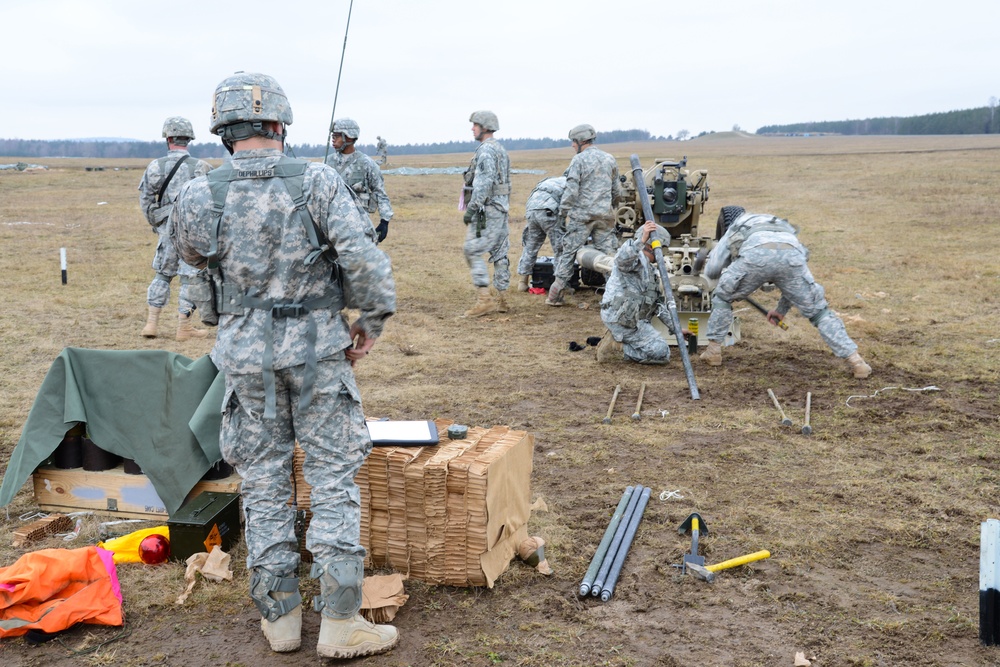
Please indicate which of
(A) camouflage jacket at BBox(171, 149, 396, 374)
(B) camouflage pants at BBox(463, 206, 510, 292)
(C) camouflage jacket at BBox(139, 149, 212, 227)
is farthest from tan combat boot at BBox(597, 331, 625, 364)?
(A) camouflage jacket at BBox(171, 149, 396, 374)

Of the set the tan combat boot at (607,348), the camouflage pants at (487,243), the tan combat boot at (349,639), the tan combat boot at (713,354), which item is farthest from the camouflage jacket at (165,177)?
the tan combat boot at (349,639)

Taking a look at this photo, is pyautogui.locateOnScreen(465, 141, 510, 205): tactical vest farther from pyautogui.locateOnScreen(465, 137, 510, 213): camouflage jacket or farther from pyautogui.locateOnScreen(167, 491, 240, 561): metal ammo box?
pyautogui.locateOnScreen(167, 491, 240, 561): metal ammo box

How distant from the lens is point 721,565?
4.72 metres

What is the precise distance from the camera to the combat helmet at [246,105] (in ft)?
12.4

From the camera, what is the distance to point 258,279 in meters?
3.83

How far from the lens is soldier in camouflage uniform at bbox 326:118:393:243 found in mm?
10508

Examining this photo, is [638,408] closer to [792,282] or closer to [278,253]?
[792,282]

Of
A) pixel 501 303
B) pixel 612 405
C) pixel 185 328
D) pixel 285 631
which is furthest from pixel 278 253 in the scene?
pixel 501 303

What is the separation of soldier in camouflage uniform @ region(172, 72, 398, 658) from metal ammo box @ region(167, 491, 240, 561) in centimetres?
88

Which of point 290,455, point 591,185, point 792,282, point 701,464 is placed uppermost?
point 591,185

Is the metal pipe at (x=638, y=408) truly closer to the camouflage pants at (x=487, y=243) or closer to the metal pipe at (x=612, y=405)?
the metal pipe at (x=612, y=405)

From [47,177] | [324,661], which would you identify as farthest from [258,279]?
[47,177]

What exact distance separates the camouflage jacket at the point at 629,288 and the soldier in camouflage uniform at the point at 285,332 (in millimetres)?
4979

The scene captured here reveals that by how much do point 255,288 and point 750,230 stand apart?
5943mm
